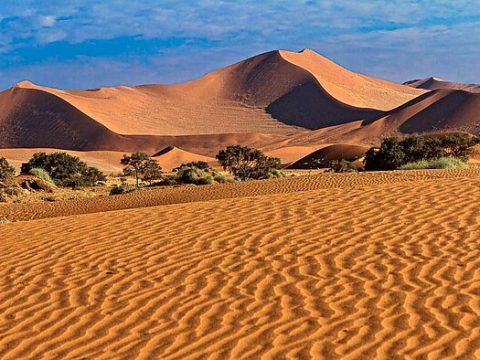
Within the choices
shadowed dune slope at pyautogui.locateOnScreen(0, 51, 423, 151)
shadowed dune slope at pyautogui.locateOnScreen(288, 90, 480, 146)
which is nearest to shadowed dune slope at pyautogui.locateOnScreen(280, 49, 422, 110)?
shadowed dune slope at pyautogui.locateOnScreen(0, 51, 423, 151)

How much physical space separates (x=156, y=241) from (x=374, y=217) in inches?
141

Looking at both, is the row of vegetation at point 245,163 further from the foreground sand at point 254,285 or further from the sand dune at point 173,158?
the sand dune at point 173,158

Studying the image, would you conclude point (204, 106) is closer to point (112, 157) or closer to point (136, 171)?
point (112, 157)

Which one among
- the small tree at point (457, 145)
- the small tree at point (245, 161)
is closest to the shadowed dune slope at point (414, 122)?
the small tree at point (457, 145)

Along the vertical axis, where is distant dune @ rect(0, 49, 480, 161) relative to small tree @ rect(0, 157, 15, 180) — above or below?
above

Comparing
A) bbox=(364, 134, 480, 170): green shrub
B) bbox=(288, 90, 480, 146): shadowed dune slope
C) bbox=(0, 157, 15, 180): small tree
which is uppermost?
bbox=(288, 90, 480, 146): shadowed dune slope

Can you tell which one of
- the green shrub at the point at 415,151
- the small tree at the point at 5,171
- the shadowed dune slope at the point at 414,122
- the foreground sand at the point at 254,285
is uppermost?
the shadowed dune slope at the point at 414,122

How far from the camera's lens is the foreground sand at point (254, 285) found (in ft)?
18.4

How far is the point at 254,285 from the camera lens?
7.23m

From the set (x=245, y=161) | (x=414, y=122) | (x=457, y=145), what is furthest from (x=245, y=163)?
(x=414, y=122)

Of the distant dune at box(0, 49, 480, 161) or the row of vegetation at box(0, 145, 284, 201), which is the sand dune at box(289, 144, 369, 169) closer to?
the row of vegetation at box(0, 145, 284, 201)

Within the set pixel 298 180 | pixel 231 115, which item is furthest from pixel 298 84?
pixel 298 180

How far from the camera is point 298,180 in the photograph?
21328 millimetres

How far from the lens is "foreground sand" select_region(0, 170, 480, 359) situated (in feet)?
18.4
